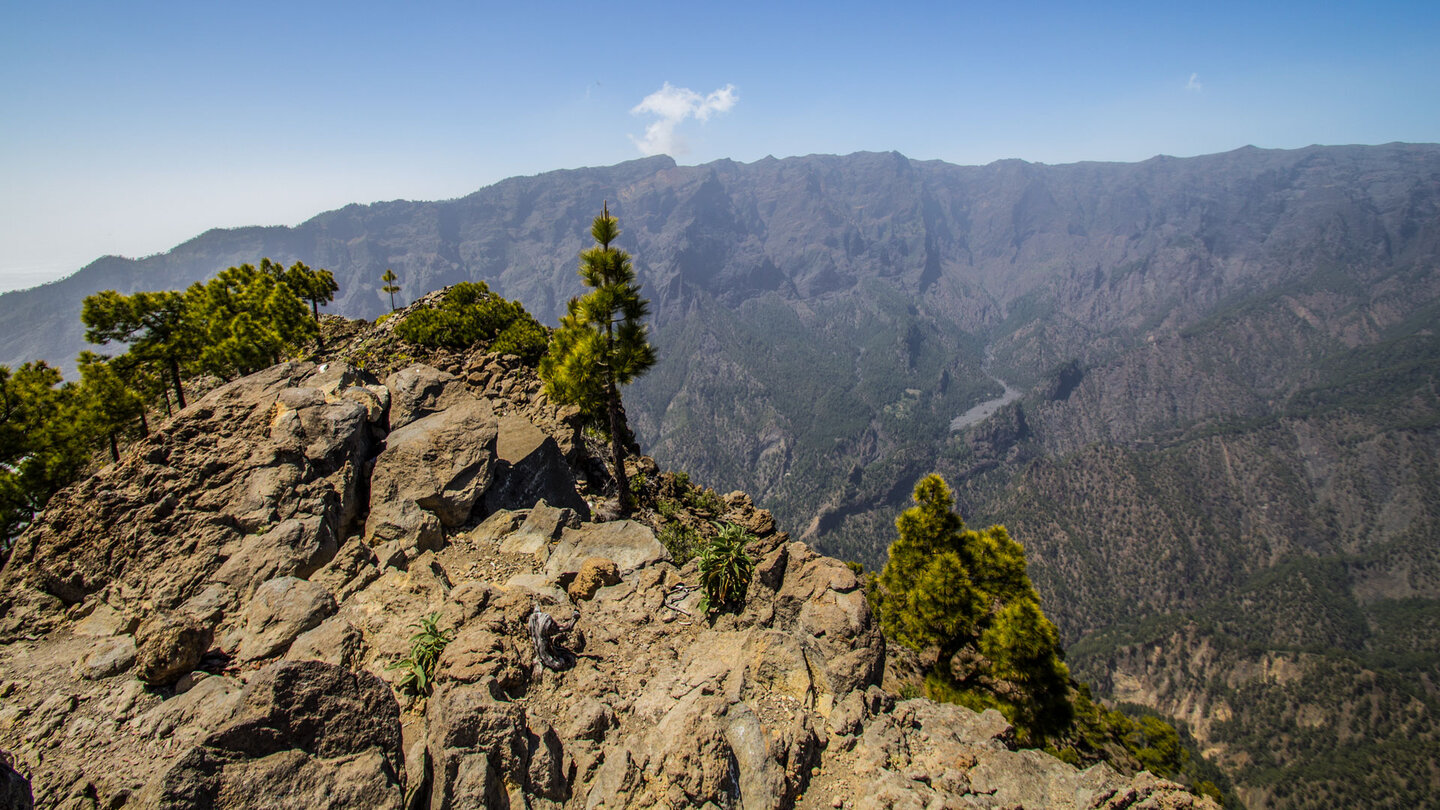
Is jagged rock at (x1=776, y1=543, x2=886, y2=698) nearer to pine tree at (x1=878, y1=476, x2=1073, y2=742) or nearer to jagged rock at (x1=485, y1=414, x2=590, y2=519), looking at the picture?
jagged rock at (x1=485, y1=414, x2=590, y2=519)

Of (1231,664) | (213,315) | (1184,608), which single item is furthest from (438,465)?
(1184,608)

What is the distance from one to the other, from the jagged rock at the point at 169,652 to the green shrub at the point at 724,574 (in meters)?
9.34

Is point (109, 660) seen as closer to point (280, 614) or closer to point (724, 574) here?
point (280, 614)

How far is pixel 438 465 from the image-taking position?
16516mm

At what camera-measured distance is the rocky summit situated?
7.48 m

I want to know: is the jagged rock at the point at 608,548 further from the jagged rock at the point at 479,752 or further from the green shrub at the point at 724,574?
the jagged rock at the point at 479,752

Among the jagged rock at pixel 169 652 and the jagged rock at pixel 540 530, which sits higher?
the jagged rock at pixel 169 652

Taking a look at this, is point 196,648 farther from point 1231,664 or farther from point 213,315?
point 1231,664

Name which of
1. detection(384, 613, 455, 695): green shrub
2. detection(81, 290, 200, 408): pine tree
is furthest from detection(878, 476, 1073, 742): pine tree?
detection(81, 290, 200, 408): pine tree

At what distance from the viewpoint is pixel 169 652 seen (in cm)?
873

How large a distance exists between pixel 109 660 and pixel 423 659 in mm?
5231

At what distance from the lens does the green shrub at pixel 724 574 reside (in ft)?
43.3

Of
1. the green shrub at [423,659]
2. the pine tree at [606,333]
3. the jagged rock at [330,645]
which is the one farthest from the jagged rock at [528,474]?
the jagged rock at [330,645]

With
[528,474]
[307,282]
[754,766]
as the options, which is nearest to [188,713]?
[754,766]
